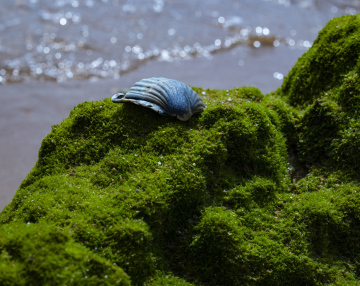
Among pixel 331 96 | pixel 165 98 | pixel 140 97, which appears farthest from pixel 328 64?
pixel 140 97

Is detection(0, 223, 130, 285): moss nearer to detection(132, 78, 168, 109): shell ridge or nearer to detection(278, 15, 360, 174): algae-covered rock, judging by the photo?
detection(132, 78, 168, 109): shell ridge

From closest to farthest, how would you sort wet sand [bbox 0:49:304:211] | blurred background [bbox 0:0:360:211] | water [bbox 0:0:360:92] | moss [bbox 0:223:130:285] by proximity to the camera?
moss [bbox 0:223:130:285] → wet sand [bbox 0:49:304:211] → blurred background [bbox 0:0:360:211] → water [bbox 0:0:360:92]

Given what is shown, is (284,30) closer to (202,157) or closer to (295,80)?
(295,80)

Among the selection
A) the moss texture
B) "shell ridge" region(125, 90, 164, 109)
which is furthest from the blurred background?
"shell ridge" region(125, 90, 164, 109)

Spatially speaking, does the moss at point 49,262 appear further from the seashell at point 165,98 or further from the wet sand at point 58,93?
the wet sand at point 58,93

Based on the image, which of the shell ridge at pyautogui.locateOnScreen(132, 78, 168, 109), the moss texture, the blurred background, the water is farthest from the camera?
the water

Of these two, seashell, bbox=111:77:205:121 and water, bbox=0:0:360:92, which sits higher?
water, bbox=0:0:360:92

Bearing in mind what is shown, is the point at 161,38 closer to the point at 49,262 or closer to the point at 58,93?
the point at 58,93

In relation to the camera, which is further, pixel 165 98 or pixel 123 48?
pixel 123 48
